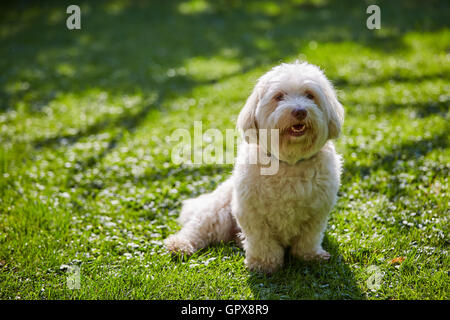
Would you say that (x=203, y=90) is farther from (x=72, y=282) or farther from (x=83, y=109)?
(x=72, y=282)

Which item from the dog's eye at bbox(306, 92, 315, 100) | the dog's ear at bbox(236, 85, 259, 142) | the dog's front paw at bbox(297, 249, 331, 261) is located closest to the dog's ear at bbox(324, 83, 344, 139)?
the dog's eye at bbox(306, 92, 315, 100)

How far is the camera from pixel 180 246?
3.66m

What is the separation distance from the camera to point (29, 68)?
1077 cm

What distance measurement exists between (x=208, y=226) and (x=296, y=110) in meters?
1.50

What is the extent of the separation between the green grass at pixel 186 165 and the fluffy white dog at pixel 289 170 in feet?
0.81

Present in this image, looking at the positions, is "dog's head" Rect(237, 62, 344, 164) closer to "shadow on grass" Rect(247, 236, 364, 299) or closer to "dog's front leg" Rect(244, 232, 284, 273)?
"dog's front leg" Rect(244, 232, 284, 273)

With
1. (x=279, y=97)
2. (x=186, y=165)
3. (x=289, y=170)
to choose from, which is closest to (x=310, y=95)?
(x=279, y=97)

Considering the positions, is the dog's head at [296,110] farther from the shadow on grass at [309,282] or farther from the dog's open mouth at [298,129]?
the shadow on grass at [309,282]

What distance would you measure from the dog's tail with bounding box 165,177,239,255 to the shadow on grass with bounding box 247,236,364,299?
0.64 m

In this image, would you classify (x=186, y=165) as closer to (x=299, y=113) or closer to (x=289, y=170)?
(x=289, y=170)

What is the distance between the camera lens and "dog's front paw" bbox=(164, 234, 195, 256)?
143 inches

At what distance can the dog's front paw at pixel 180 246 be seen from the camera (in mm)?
3635

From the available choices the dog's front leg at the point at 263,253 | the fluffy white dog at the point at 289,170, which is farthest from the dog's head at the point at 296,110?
the dog's front leg at the point at 263,253
